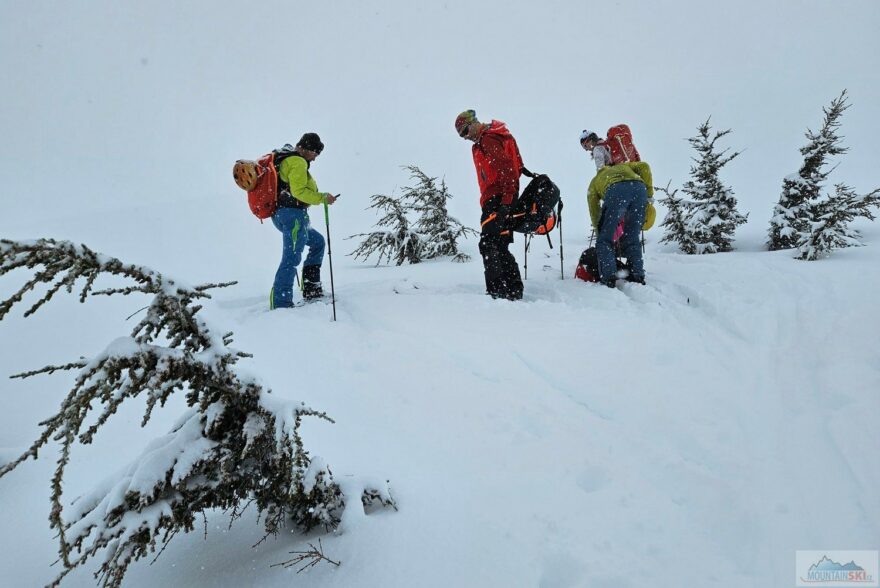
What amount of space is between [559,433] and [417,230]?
860cm

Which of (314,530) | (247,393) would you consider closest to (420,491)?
A: (314,530)

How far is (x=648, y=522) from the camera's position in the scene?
2.06 meters

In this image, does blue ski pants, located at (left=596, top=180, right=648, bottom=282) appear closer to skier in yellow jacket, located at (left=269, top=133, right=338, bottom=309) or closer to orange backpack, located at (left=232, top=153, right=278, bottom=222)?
skier in yellow jacket, located at (left=269, top=133, right=338, bottom=309)

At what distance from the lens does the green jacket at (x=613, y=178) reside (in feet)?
20.4

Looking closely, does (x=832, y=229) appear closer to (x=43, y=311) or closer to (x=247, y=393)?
(x=247, y=393)

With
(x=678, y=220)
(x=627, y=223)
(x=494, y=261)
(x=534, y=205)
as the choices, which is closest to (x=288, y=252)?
(x=494, y=261)

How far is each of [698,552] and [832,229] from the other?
290 inches

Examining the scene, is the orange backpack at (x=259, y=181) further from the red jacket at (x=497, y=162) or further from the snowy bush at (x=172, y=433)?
the snowy bush at (x=172, y=433)

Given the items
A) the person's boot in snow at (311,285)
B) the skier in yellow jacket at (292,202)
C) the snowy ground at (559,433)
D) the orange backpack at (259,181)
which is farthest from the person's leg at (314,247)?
the snowy ground at (559,433)

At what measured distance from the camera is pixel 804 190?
8.75 m

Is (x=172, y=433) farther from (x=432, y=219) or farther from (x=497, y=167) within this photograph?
(x=432, y=219)

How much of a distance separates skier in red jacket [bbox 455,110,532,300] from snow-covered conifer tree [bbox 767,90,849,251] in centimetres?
636

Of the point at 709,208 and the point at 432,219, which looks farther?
the point at 432,219

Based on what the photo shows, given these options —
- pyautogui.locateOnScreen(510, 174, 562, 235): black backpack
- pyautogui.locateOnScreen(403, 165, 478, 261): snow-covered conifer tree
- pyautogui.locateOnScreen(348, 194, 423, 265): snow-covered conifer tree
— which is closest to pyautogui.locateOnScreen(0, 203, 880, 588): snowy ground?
pyautogui.locateOnScreen(510, 174, 562, 235): black backpack
